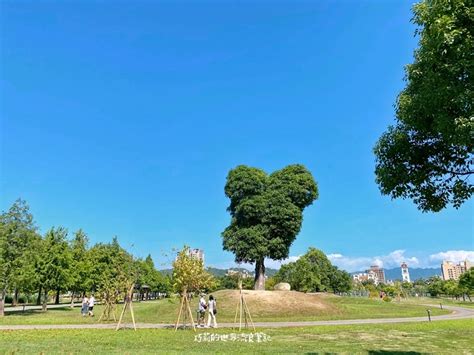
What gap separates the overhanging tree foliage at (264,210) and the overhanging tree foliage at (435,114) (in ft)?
102

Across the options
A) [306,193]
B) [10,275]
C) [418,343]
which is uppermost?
[306,193]

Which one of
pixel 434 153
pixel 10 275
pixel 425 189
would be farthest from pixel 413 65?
pixel 10 275

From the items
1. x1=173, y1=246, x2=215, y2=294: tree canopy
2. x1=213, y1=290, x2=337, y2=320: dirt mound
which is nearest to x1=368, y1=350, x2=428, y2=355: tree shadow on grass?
x1=173, y1=246, x2=215, y2=294: tree canopy

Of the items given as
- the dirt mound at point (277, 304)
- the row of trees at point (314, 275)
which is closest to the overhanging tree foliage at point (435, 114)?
the dirt mound at point (277, 304)

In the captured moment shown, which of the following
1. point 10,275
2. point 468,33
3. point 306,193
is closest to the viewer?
point 468,33

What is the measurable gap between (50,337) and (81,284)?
37.5m

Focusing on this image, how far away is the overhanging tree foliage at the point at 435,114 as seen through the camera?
26.6 feet

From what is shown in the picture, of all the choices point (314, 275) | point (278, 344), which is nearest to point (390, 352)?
point (278, 344)

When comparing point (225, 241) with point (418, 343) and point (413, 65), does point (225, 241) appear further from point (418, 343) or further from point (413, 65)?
point (413, 65)

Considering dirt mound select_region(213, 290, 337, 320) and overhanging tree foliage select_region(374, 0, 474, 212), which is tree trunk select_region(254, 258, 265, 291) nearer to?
dirt mound select_region(213, 290, 337, 320)

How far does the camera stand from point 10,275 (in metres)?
36.0

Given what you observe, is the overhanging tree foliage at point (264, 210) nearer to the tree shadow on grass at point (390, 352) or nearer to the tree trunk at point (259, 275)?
the tree trunk at point (259, 275)

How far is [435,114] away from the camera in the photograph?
9188mm

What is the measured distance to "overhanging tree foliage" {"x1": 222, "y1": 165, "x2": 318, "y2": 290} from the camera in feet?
139
